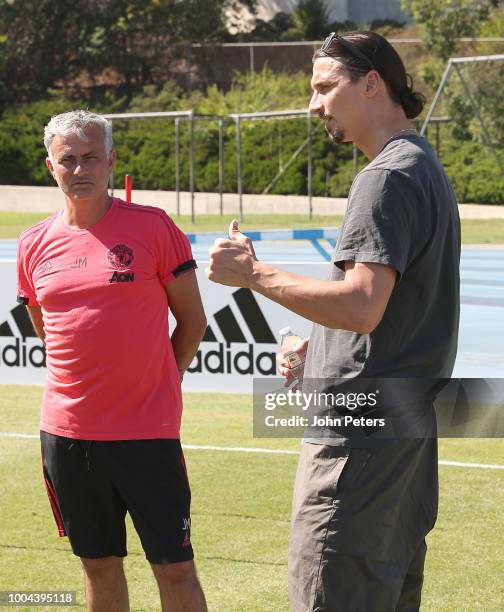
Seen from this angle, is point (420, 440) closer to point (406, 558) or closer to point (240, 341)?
point (406, 558)

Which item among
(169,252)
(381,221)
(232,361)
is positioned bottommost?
(232,361)

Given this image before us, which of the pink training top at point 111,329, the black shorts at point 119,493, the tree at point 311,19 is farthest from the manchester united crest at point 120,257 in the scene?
the tree at point 311,19

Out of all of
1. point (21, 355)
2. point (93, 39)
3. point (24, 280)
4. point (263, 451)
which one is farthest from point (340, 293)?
point (93, 39)

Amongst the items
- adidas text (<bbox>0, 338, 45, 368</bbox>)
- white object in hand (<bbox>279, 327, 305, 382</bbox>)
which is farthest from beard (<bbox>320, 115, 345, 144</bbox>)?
adidas text (<bbox>0, 338, 45, 368</bbox>)

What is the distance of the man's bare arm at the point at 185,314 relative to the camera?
149 inches

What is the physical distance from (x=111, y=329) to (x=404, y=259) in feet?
4.18

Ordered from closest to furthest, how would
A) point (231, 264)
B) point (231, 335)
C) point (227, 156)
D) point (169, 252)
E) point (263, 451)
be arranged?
point (231, 264)
point (169, 252)
point (263, 451)
point (231, 335)
point (227, 156)

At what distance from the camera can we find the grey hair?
372 cm

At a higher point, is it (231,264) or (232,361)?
(231,264)

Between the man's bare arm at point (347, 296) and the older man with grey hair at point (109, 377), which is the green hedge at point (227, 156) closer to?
the older man with grey hair at point (109, 377)

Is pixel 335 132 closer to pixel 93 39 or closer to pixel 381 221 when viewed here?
pixel 381 221

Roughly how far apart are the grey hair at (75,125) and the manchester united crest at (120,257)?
0.36m

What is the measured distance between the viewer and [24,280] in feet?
12.9

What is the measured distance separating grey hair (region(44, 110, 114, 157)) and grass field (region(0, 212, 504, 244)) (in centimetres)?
1549
